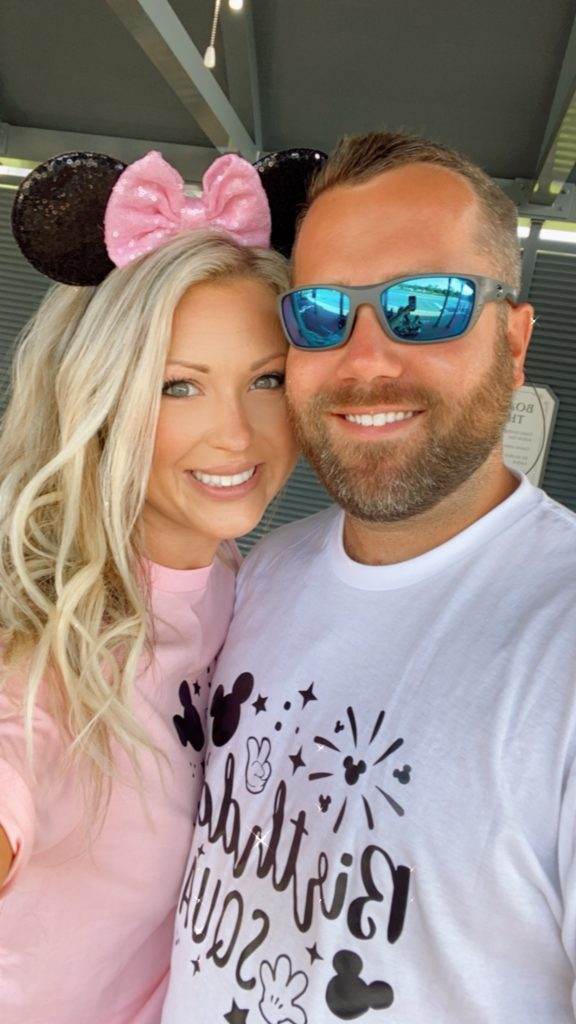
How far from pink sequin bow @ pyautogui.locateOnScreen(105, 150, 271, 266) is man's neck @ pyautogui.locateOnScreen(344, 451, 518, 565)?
0.67 m

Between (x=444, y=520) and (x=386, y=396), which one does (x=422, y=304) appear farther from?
(x=444, y=520)

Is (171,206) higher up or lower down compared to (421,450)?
higher up

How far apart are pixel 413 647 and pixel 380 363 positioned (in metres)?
0.46

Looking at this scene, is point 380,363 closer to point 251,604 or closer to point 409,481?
point 409,481

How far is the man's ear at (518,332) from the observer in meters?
1.43

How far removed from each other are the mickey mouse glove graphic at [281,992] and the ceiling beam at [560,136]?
10.7 feet

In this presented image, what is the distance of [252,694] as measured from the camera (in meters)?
1.40

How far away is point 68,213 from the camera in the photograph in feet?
5.35

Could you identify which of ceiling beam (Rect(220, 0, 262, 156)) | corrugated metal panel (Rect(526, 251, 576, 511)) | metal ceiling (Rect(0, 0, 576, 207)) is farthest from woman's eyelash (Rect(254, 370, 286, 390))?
corrugated metal panel (Rect(526, 251, 576, 511))

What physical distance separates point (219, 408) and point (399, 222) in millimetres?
452

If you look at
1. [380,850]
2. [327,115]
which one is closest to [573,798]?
[380,850]

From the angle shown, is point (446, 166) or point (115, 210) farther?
point (115, 210)

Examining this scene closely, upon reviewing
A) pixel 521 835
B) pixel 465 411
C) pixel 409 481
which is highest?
pixel 465 411

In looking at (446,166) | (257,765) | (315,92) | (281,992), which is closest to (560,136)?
(315,92)
